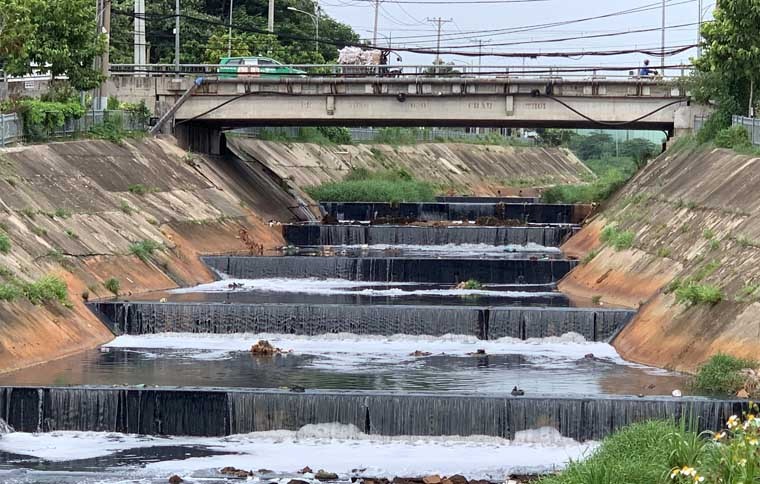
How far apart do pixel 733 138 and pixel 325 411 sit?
29655mm

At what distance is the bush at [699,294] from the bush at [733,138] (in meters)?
16.7

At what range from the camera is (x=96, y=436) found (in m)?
32.2

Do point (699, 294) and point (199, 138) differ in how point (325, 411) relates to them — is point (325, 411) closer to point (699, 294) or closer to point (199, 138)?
point (699, 294)

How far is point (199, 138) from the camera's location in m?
78.2

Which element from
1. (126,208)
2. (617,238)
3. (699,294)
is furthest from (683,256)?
(126,208)

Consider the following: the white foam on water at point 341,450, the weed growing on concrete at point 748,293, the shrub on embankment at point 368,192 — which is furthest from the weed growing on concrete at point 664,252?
the shrub on embankment at point 368,192

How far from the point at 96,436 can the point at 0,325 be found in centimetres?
738

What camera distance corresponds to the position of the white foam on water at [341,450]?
95.2ft

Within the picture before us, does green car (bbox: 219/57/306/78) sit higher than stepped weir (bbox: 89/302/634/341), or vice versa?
green car (bbox: 219/57/306/78)

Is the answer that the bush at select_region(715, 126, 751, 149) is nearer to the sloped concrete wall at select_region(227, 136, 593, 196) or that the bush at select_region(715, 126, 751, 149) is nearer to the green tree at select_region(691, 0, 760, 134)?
the green tree at select_region(691, 0, 760, 134)

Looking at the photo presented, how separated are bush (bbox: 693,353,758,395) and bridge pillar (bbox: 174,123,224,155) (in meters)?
43.9

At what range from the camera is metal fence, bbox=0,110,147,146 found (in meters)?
56.5

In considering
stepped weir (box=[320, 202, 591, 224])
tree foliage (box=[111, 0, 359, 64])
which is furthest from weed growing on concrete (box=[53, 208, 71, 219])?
tree foliage (box=[111, 0, 359, 64])

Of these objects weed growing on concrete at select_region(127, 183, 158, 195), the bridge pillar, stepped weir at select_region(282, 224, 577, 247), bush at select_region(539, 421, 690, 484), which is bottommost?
bush at select_region(539, 421, 690, 484)
